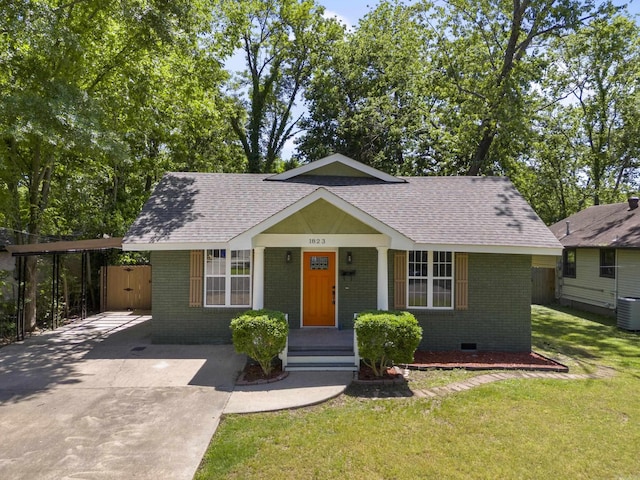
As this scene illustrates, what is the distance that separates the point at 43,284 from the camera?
48.8ft

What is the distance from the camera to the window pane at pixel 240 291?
11.5 meters

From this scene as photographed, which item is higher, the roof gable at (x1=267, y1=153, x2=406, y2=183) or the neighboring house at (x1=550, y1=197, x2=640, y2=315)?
the roof gable at (x1=267, y1=153, x2=406, y2=183)

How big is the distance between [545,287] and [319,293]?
621 inches

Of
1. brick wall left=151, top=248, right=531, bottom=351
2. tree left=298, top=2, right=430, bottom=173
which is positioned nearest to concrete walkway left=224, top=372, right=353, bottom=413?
brick wall left=151, top=248, right=531, bottom=351

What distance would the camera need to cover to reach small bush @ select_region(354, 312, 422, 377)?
27.3 ft

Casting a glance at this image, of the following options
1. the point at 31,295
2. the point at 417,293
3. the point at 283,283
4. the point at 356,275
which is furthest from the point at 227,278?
the point at 31,295

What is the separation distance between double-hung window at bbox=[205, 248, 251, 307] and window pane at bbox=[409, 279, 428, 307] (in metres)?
4.55

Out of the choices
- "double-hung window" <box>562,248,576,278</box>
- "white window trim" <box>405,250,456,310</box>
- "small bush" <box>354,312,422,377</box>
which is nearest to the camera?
"small bush" <box>354,312,422,377</box>

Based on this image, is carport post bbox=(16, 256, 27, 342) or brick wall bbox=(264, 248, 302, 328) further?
carport post bbox=(16, 256, 27, 342)

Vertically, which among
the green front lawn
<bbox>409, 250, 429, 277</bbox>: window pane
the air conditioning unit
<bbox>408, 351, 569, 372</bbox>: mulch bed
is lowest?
the green front lawn

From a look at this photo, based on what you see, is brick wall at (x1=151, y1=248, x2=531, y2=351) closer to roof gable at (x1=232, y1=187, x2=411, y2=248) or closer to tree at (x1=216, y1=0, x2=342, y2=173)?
roof gable at (x1=232, y1=187, x2=411, y2=248)

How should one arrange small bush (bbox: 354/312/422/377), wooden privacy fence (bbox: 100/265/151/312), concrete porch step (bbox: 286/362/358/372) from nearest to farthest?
small bush (bbox: 354/312/422/377), concrete porch step (bbox: 286/362/358/372), wooden privacy fence (bbox: 100/265/151/312)

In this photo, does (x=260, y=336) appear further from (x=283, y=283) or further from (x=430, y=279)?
(x=430, y=279)

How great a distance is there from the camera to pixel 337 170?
15086 mm
